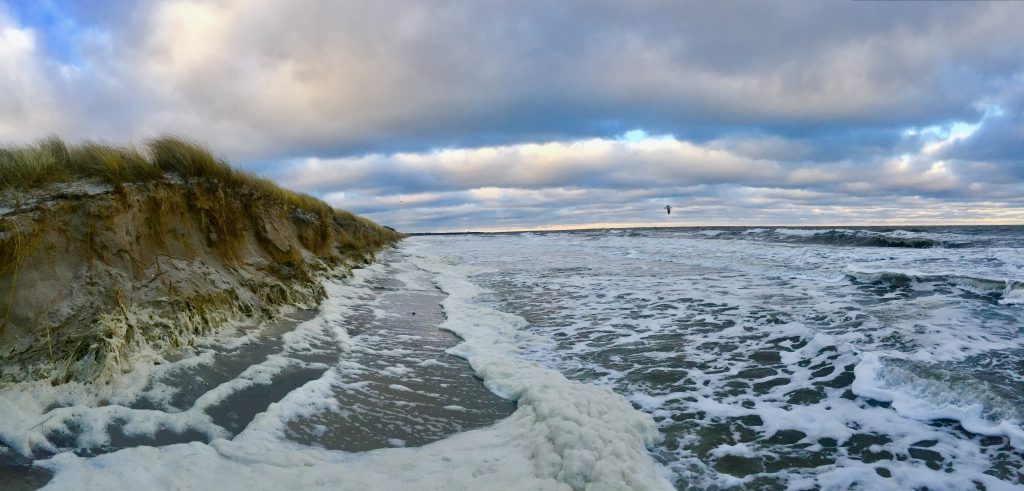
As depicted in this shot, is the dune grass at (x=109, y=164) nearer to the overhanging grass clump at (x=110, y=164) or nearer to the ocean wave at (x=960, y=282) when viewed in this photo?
the overhanging grass clump at (x=110, y=164)

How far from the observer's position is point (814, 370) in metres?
5.64

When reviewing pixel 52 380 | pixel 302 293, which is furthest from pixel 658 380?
pixel 302 293

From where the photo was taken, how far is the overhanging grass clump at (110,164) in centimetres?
521

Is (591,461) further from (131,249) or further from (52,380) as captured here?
(131,249)

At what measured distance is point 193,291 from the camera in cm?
607

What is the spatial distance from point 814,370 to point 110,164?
27.9ft

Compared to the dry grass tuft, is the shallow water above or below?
below

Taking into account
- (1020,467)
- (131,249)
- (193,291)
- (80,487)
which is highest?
(131,249)

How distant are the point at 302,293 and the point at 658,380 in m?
6.27

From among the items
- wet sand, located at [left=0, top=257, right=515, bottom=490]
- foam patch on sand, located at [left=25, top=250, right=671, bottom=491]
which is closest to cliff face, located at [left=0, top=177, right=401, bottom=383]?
wet sand, located at [left=0, top=257, right=515, bottom=490]

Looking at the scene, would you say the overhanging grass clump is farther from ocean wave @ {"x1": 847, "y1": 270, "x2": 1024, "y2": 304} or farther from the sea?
ocean wave @ {"x1": 847, "y1": 270, "x2": 1024, "y2": 304}

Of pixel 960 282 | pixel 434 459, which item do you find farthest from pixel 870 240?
pixel 434 459

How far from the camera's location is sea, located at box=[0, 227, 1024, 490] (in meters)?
3.34

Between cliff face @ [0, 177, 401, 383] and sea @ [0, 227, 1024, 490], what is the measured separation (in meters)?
0.32
